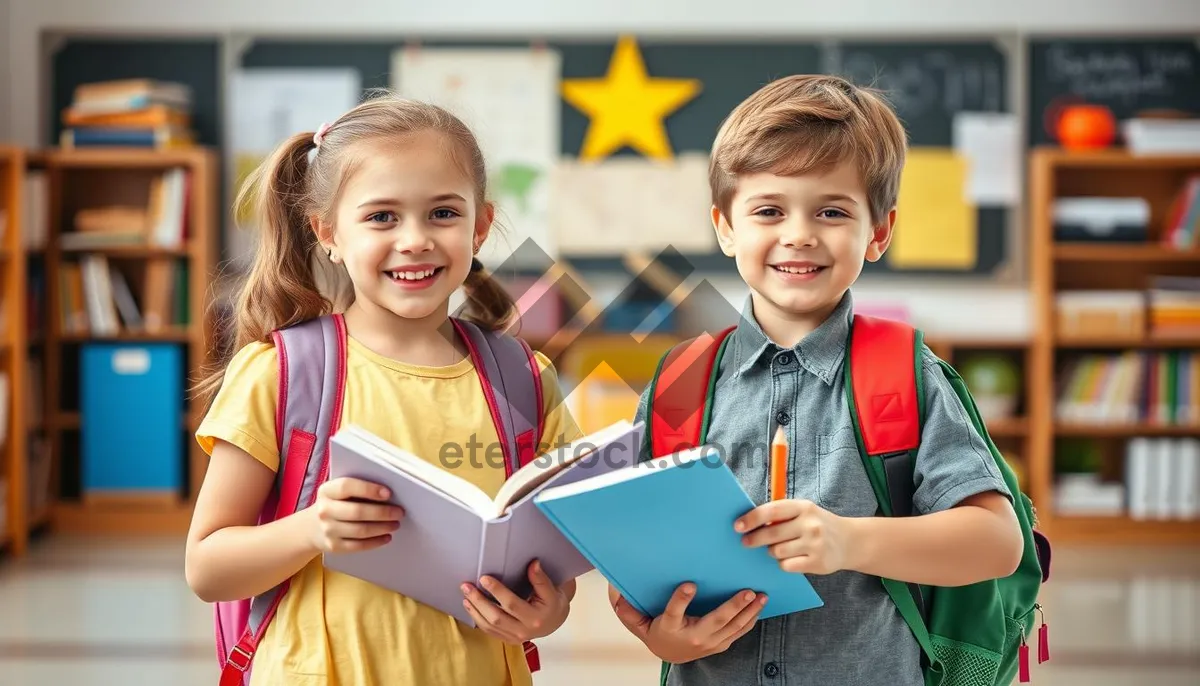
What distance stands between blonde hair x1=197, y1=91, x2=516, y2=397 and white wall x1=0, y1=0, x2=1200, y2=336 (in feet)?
11.7

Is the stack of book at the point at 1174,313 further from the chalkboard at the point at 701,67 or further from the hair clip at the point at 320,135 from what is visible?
the hair clip at the point at 320,135

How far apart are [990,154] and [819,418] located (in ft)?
12.9

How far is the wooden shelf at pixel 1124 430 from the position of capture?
458 cm

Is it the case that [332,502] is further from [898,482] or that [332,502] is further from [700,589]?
[898,482]

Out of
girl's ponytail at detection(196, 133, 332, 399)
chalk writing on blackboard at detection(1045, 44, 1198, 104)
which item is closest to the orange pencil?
girl's ponytail at detection(196, 133, 332, 399)

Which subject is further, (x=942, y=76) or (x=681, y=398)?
(x=942, y=76)

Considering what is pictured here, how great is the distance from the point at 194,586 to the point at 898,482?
2.33 ft

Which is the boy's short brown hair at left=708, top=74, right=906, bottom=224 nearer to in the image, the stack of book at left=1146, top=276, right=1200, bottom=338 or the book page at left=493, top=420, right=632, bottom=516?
the book page at left=493, top=420, right=632, bottom=516

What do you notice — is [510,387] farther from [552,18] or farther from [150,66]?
[150,66]

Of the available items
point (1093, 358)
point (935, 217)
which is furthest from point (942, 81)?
point (1093, 358)

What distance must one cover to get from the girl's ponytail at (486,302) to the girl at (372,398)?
74 mm

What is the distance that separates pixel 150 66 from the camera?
486 cm

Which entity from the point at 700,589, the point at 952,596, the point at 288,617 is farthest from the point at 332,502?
the point at 952,596

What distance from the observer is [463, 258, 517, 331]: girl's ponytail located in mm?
1408
